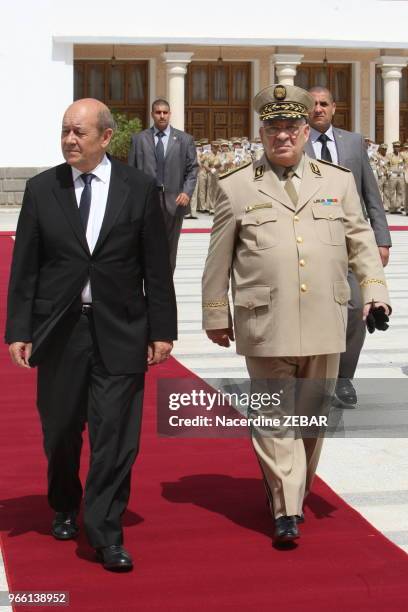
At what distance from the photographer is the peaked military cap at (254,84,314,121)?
17.3 ft

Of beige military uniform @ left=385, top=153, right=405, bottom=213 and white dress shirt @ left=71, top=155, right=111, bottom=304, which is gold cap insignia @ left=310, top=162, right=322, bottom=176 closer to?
white dress shirt @ left=71, top=155, right=111, bottom=304

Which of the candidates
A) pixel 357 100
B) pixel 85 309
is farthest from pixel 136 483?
pixel 357 100

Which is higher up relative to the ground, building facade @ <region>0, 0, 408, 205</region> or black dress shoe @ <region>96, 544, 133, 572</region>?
building facade @ <region>0, 0, 408, 205</region>

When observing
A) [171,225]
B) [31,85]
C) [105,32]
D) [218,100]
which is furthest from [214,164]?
[171,225]

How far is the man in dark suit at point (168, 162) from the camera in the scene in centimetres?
1170

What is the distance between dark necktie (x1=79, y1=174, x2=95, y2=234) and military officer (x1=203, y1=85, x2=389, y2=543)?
0.56 meters

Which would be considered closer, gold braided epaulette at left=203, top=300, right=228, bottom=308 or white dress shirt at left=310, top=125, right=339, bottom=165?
gold braided epaulette at left=203, top=300, right=228, bottom=308

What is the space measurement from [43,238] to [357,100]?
36.3m

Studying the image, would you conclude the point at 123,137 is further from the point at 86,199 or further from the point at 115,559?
the point at 115,559

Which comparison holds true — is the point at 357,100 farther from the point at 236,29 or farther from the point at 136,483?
the point at 136,483

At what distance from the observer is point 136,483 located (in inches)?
245

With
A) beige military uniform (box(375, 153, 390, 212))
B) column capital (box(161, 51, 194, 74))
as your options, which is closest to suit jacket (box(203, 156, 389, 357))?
beige military uniform (box(375, 153, 390, 212))

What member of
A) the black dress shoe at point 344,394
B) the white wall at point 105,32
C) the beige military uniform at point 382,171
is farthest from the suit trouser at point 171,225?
the white wall at point 105,32

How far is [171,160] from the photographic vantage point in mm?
11797
